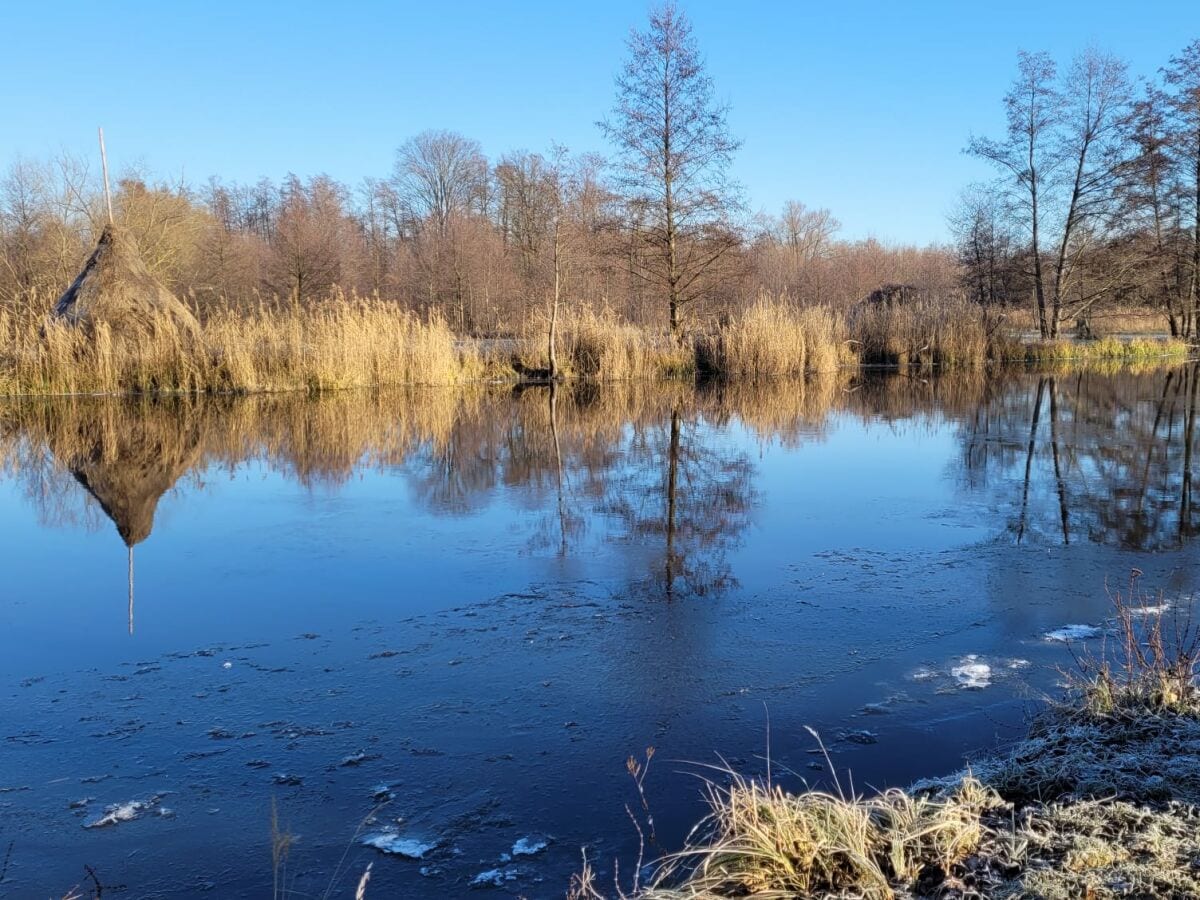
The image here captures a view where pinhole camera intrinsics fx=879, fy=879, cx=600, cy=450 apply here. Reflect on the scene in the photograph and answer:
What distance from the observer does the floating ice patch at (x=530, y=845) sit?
230cm

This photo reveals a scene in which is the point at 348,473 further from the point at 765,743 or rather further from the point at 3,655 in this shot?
the point at 765,743

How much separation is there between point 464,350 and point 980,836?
53.7 feet

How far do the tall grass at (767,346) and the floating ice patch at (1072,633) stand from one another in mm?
14624

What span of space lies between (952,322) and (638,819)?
21806mm

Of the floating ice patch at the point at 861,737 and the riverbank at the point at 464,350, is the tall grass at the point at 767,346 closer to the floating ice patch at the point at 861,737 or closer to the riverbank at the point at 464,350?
the riverbank at the point at 464,350

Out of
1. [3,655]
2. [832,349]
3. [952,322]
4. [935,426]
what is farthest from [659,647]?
[952,322]

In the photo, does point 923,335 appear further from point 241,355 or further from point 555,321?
point 241,355

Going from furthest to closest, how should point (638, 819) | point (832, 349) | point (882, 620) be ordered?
1. point (832, 349)
2. point (882, 620)
3. point (638, 819)

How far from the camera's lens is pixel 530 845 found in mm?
2332

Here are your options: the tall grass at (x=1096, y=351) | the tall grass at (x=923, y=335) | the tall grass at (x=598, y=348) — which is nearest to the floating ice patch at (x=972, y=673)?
the tall grass at (x=598, y=348)

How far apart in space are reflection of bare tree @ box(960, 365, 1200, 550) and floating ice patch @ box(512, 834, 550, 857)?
163 inches

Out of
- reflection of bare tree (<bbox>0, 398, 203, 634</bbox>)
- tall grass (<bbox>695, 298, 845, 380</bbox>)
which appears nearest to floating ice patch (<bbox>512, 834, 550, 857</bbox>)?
reflection of bare tree (<bbox>0, 398, 203, 634</bbox>)

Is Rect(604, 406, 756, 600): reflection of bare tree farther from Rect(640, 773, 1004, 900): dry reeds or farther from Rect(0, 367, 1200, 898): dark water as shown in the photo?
Rect(640, 773, 1004, 900): dry reeds

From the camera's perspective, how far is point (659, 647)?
3707 millimetres
